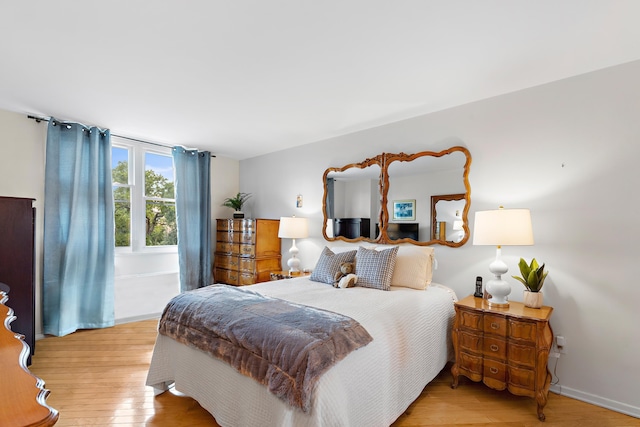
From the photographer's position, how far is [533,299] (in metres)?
2.36

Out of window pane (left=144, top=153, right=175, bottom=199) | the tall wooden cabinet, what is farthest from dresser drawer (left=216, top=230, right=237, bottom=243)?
the tall wooden cabinet

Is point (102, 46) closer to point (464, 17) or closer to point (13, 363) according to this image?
point (13, 363)

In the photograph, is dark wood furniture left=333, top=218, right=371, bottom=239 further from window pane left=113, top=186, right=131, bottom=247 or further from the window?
window pane left=113, top=186, right=131, bottom=247

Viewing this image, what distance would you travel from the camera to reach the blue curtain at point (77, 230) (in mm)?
3451

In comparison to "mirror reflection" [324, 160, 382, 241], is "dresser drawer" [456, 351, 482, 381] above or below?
below

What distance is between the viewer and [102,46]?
2027mm

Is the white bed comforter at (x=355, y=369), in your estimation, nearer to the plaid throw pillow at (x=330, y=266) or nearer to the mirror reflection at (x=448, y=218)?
the plaid throw pillow at (x=330, y=266)

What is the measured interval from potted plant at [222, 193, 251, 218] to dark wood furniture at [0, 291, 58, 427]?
12.5 feet

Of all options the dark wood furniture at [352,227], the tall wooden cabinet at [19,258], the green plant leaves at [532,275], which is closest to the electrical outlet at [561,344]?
the green plant leaves at [532,275]

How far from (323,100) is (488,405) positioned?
111 inches

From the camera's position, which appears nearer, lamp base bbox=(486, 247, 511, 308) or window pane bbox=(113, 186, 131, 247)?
lamp base bbox=(486, 247, 511, 308)

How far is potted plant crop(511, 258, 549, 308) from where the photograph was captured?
2.35m

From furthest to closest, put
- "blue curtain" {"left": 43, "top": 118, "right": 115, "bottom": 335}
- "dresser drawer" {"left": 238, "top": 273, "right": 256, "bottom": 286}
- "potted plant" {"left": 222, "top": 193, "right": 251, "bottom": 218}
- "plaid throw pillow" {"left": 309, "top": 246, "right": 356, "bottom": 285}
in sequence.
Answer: "potted plant" {"left": 222, "top": 193, "right": 251, "bottom": 218} → "dresser drawer" {"left": 238, "top": 273, "right": 256, "bottom": 286} → "blue curtain" {"left": 43, "top": 118, "right": 115, "bottom": 335} → "plaid throw pillow" {"left": 309, "top": 246, "right": 356, "bottom": 285}

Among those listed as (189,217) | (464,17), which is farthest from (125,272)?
(464,17)
